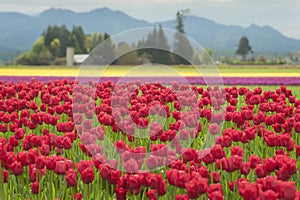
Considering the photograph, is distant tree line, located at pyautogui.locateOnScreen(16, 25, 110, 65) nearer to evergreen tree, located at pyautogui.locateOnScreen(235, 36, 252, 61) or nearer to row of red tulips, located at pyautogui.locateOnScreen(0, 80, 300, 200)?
evergreen tree, located at pyautogui.locateOnScreen(235, 36, 252, 61)

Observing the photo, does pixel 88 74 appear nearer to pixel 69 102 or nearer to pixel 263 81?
pixel 69 102

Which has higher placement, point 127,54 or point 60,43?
point 60,43

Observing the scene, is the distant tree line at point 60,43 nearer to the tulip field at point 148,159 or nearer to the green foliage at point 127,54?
the green foliage at point 127,54

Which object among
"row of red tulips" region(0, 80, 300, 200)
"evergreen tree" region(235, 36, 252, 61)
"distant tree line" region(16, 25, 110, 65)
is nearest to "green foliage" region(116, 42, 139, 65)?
"row of red tulips" region(0, 80, 300, 200)

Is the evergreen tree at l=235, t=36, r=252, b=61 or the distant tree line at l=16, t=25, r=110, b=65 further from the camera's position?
the evergreen tree at l=235, t=36, r=252, b=61

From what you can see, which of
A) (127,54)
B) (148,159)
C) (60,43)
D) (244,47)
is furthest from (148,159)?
(244,47)

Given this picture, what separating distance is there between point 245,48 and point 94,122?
17416cm

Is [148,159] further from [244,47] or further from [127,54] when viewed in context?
[244,47]

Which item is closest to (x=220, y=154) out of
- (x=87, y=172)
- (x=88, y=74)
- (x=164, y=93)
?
(x=87, y=172)

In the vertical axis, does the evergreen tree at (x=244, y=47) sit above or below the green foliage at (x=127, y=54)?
above

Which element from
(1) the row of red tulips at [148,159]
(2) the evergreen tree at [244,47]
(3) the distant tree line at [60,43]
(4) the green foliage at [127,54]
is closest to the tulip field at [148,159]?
(1) the row of red tulips at [148,159]

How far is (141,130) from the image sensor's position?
7152mm

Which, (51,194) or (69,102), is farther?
(69,102)

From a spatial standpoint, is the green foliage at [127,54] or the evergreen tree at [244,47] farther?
the evergreen tree at [244,47]
